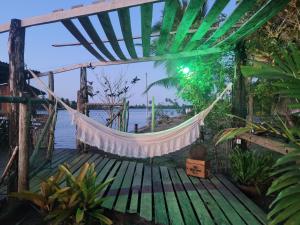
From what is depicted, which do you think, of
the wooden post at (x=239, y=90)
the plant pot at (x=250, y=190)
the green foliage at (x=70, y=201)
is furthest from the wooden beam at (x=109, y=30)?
the plant pot at (x=250, y=190)

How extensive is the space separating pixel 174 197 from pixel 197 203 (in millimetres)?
295

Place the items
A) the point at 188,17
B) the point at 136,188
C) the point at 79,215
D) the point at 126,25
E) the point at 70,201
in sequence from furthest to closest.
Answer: the point at 136,188 < the point at 126,25 < the point at 188,17 < the point at 70,201 < the point at 79,215

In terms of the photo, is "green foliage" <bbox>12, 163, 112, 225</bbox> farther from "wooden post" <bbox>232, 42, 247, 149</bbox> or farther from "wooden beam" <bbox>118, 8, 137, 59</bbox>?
"wooden post" <bbox>232, 42, 247, 149</bbox>

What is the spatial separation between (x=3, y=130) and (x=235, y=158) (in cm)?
498

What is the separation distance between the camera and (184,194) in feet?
11.4

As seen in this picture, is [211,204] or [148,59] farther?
[148,59]

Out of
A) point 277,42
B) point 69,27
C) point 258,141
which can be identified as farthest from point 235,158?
point 69,27

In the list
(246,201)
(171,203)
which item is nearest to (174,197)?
(171,203)

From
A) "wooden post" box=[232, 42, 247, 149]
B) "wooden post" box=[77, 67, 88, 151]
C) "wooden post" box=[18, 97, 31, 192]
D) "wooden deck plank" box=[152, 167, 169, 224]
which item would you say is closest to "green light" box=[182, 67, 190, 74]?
"wooden post" box=[232, 42, 247, 149]

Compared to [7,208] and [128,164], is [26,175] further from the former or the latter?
[128,164]

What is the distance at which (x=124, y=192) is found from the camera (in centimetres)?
350

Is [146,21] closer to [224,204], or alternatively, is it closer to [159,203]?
[159,203]

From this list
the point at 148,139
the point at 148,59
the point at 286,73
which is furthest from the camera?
the point at 148,59

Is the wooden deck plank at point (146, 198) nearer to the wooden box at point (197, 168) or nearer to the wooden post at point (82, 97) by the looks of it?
the wooden box at point (197, 168)
